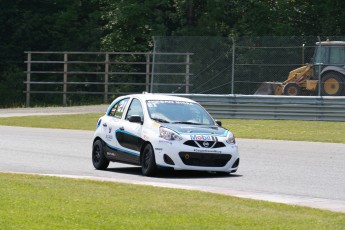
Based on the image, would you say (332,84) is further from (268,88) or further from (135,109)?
(135,109)

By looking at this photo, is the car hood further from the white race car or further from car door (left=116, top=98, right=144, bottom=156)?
car door (left=116, top=98, right=144, bottom=156)

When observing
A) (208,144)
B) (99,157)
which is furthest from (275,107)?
(208,144)

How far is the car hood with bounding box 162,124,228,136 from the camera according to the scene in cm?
1797

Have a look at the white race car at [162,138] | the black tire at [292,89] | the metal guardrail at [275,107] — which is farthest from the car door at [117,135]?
the black tire at [292,89]

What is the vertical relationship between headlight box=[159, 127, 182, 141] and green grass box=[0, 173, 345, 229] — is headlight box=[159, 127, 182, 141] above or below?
above

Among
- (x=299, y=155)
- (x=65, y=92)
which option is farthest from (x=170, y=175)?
(x=65, y=92)

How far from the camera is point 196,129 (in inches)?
712

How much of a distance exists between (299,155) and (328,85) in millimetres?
13303

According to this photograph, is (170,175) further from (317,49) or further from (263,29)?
(263,29)

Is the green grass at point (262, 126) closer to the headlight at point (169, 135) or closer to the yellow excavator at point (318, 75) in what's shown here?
the yellow excavator at point (318, 75)

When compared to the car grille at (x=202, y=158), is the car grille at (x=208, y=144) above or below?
above

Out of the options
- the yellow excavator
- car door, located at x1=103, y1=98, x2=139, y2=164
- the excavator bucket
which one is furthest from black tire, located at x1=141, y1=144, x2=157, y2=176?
the excavator bucket

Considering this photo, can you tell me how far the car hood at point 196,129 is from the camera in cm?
1797

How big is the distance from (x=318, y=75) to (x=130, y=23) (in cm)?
1731
